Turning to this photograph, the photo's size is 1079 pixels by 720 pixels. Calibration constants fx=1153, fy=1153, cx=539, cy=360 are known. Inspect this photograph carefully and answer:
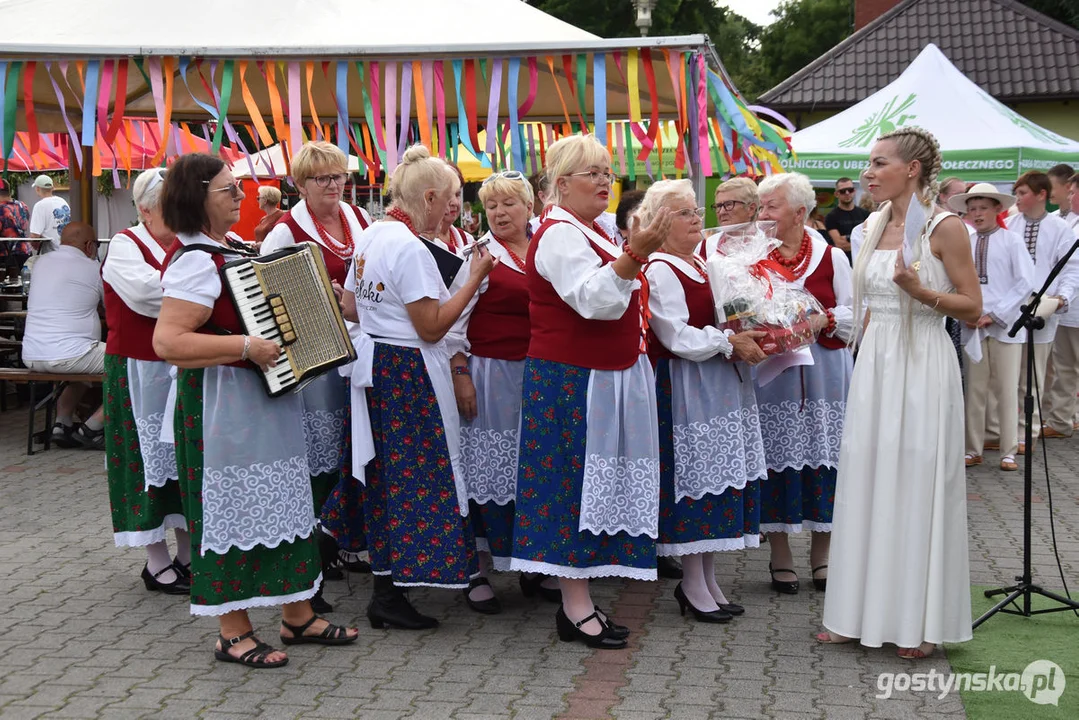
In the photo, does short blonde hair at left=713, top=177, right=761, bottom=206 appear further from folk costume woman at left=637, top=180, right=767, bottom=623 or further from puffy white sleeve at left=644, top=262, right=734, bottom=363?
puffy white sleeve at left=644, top=262, right=734, bottom=363

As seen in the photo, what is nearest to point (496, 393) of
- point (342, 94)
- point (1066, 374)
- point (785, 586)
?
point (785, 586)

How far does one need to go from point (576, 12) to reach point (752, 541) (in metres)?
31.4

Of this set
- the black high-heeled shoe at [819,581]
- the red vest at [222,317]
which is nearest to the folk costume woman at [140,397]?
the red vest at [222,317]

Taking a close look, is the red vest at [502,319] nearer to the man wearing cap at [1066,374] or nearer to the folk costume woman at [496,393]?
the folk costume woman at [496,393]

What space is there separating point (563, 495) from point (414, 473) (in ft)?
2.05

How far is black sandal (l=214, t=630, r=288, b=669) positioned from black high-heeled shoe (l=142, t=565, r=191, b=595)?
3.31ft

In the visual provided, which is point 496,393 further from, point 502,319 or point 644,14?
point 644,14

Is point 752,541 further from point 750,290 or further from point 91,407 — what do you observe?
point 91,407

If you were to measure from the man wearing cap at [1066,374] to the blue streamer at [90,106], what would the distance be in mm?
7755

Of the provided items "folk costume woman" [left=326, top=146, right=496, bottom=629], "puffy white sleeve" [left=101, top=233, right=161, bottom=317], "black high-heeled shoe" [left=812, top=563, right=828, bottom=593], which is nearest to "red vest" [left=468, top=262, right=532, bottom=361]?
"folk costume woman" [left=326, top=146, right=496, bottom=629]

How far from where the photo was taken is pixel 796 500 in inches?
210

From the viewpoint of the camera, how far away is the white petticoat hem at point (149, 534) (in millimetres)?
5234

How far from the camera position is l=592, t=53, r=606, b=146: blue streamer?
6.64 m

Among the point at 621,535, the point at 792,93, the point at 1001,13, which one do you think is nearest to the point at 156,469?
the point at 621,535
